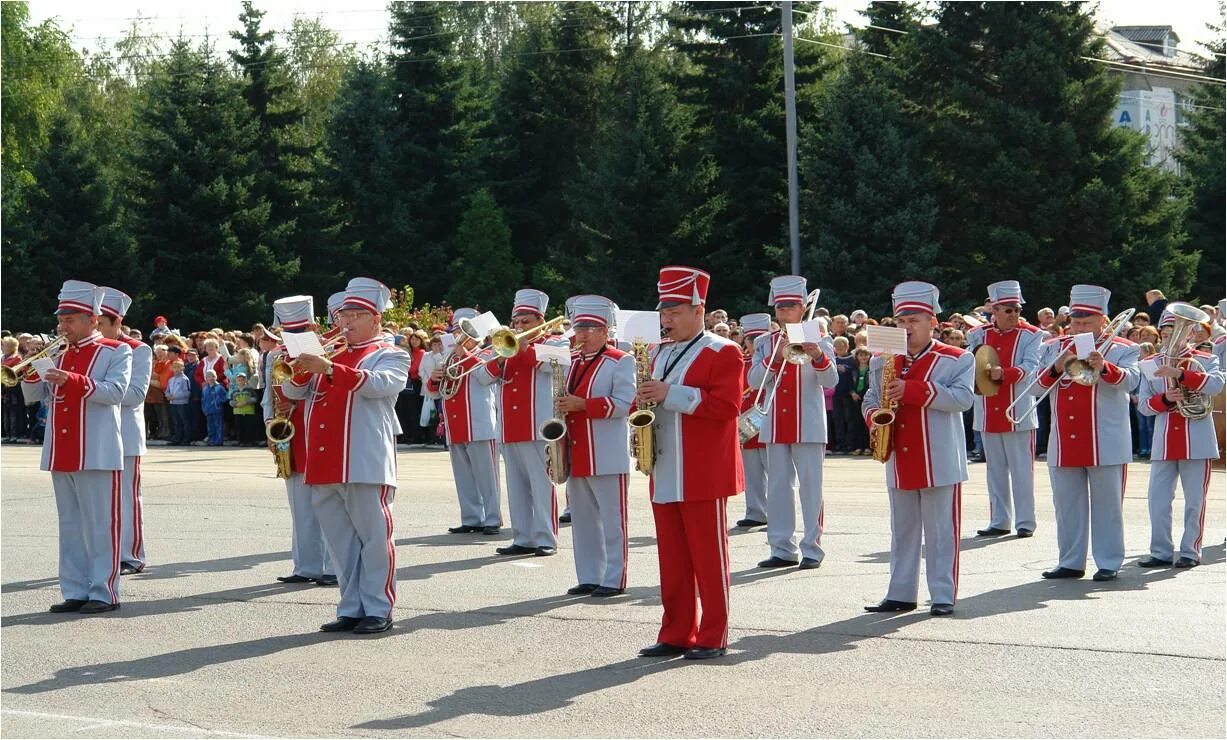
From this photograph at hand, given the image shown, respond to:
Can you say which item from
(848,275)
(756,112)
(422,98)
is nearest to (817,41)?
(756,112)

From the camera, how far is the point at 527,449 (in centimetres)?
1355

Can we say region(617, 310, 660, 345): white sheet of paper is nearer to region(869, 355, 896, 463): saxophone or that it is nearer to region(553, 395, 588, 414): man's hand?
region(553, 395, 588, 414): man's hand

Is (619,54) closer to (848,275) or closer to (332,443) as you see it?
(848,275)

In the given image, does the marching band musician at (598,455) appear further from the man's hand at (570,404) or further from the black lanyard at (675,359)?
the black lanyard at (675,359)

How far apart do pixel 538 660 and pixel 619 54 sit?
47.2 m

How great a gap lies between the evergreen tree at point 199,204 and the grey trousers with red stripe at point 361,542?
38.8 meters

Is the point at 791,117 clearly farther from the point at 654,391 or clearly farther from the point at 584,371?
the point at 654,391

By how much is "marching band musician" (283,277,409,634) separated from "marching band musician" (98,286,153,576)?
177cm

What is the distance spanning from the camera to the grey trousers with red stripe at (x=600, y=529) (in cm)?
1139

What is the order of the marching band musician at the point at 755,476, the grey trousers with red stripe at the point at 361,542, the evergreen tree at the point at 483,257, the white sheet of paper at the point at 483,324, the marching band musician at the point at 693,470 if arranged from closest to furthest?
the marching band musician at the point at 693,470 → the grey trousers with red stripe at the point at 361,542 → the white sheet of paper at the point at 483,324 → the marching band musician at the point at 755,476 → the evergreen tree at the point at 483,257

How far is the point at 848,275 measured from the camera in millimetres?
38875

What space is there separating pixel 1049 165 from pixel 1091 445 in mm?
29517

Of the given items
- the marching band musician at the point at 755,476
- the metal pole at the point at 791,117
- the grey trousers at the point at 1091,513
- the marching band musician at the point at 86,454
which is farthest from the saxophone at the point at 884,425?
the metal pole at the point at 791,117

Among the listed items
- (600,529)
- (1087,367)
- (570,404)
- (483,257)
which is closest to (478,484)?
(600,529)
